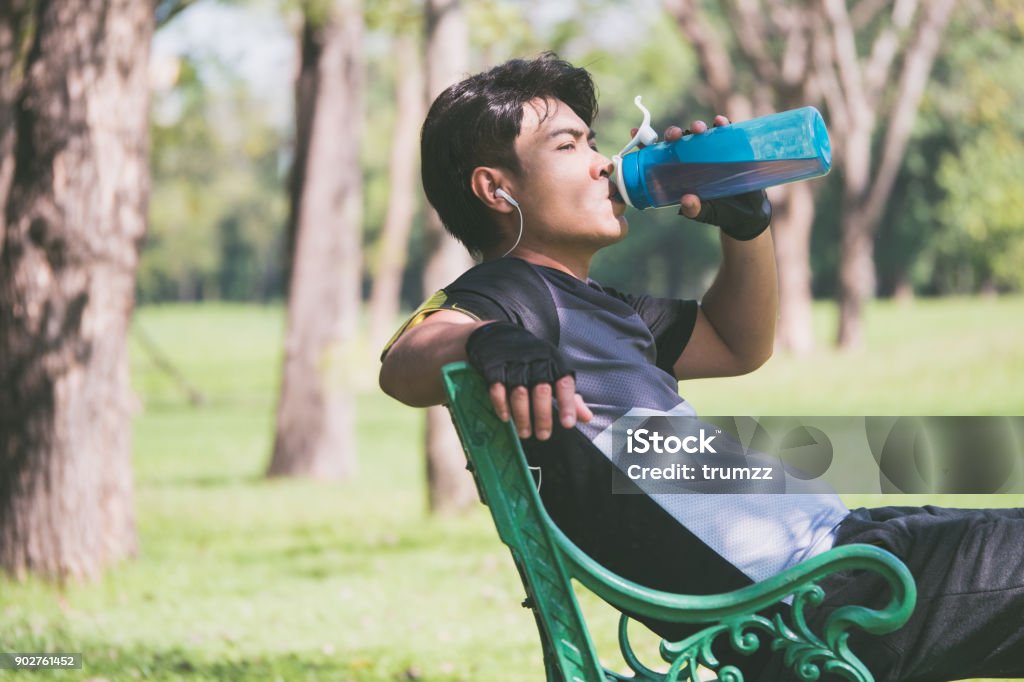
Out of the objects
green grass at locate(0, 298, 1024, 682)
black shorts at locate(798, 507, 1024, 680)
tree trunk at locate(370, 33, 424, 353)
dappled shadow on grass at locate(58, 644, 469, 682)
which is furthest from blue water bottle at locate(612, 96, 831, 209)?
tree trunk at locate(370, 33, 424, 353)

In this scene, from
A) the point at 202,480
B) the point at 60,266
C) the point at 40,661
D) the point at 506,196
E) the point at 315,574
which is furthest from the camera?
the point at 202,480

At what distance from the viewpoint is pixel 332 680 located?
14.0 ft

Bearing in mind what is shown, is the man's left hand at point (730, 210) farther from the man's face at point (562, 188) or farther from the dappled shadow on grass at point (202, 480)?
the dappled shadow on grass at point (202, 480)

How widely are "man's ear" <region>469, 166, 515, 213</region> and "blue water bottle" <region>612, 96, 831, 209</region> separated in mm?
237

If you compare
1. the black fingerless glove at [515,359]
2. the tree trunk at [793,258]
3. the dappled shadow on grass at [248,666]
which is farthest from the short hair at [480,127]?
the tree trunk at [793,258]

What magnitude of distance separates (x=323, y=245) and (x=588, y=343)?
944 cm

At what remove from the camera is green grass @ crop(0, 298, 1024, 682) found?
4.65m

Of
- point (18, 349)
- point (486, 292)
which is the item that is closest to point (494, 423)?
point (486, 292)

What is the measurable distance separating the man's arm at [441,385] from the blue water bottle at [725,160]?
441mm

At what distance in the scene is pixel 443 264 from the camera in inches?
321

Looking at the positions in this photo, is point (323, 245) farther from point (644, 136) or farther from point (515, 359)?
point (515, 359)

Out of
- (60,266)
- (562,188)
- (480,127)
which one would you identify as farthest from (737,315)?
(60,266)

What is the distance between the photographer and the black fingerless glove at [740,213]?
7.91 ft

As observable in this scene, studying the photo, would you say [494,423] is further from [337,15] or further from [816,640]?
[337,15]
